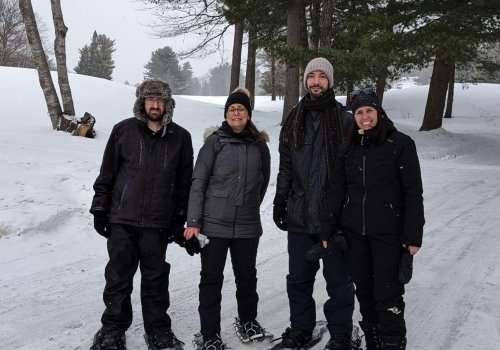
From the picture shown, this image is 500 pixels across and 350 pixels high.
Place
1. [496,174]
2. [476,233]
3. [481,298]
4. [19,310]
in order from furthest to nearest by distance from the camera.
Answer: [496,174] → [476,233] → [481,298] → [19,310]

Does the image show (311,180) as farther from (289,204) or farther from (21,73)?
(21,73)

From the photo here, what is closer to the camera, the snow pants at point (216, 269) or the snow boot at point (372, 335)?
the snow boot at point (372, 335)

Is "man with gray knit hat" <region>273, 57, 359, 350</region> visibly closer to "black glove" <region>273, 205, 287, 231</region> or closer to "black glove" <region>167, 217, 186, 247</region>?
"black glove" <region>273, 205, 287, 231</region>

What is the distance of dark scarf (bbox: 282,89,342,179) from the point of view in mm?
3359

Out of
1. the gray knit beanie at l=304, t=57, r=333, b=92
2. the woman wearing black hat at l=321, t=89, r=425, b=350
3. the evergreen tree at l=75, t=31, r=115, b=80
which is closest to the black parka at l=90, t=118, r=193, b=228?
the gray knit beanie at l=304, t=57, r=333, b=92

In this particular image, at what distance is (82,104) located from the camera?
16281 mm

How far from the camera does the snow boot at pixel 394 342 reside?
122 inches

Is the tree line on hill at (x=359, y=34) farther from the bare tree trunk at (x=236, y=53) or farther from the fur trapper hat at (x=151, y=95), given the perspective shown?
the fur trapper hat at (x=151, y=95)

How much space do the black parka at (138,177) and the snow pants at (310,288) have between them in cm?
96

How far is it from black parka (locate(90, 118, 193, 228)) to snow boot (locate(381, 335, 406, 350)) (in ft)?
5.71

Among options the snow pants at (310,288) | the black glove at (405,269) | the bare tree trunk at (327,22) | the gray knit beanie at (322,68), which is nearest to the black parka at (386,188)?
the black glove at (405,269)

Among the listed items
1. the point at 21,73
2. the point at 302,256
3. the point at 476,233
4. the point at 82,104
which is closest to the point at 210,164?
the point at 302,256

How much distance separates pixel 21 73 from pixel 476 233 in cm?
2029

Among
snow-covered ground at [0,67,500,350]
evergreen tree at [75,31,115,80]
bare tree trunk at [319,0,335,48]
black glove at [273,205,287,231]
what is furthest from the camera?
evergreen tree at [75,31,115,80]
